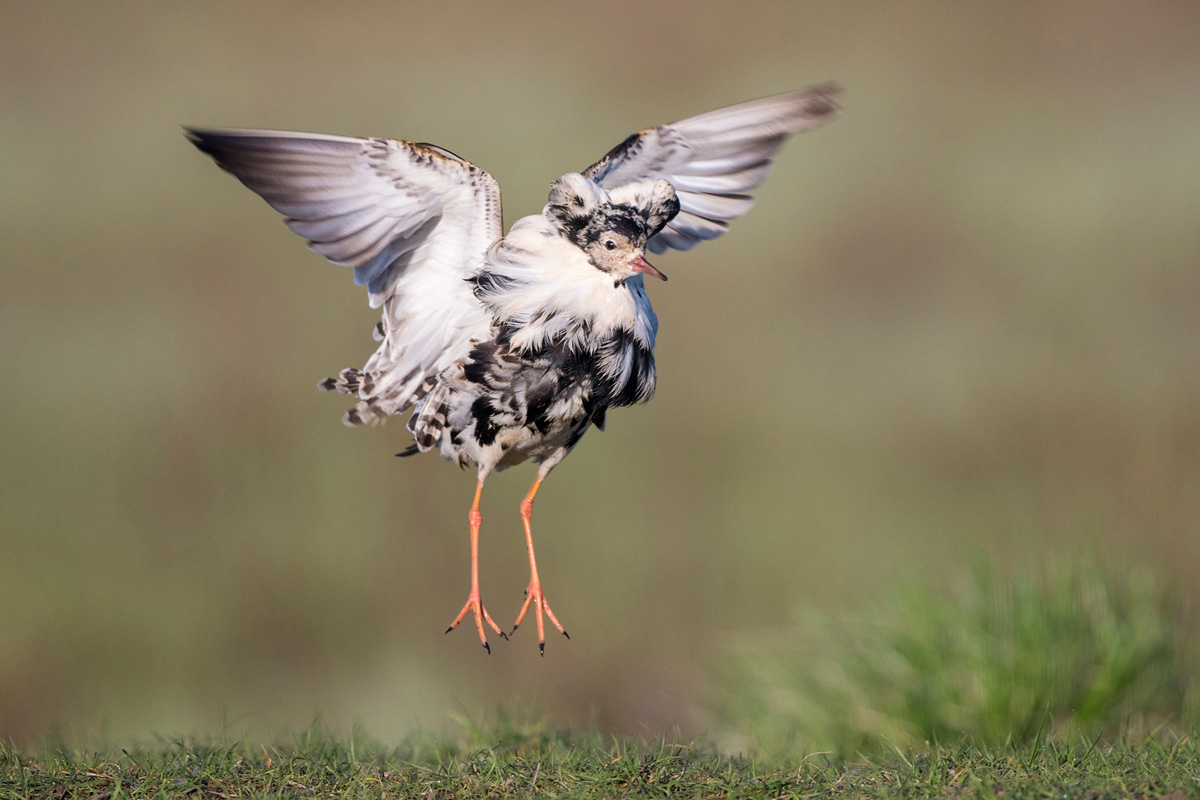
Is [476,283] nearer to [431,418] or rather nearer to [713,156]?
[431,418]

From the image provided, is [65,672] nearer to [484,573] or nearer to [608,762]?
[484,573]

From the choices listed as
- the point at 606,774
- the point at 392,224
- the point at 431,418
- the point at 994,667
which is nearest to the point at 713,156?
the point at 392,224

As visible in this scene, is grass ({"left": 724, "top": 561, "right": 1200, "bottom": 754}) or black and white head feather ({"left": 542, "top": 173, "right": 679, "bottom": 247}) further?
grass ({"left": 724, "top": 561, "right": 1200, "bottom": 754})

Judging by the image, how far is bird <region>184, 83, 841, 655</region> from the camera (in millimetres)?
4188

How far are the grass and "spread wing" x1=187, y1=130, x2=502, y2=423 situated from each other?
2.96 metres

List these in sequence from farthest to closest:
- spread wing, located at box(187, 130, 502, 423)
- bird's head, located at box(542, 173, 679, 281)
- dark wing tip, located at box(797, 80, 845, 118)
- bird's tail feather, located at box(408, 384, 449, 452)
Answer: dark wing tip, located at box(797, 80, 845, 118) → bird's tail feather, located at box(408, 384, 449, 452) → spread wing, located at box(187, 130, 502, 423) → bird's head, located at box(542, 173, 679, 281)

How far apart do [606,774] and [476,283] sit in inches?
75.0

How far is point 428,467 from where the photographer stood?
9.43 metres

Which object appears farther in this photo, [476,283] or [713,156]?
[713,156]

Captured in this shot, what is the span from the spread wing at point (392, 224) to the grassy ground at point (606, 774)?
55.4 inches

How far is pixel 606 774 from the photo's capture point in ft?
13.6

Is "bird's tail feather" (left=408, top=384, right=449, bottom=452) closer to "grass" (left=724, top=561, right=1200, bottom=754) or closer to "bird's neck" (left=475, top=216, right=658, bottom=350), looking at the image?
"bird's neck" (left=475, top=216, right=658, bottom=350)

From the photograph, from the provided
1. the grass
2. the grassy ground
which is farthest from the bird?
the grass

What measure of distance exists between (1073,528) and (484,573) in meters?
4.30
